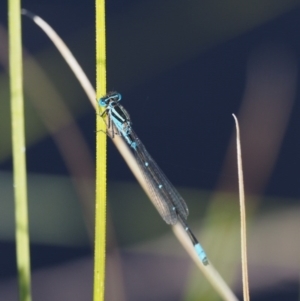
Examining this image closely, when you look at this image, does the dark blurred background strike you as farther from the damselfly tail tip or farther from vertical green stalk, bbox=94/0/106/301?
vertical green stalk, bbox=94/0/106/301

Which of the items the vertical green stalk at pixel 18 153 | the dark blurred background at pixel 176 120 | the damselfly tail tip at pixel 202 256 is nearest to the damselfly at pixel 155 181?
the dark blurred background at pixel 176 120

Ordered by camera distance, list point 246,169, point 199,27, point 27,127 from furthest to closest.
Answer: point 199,27 < point 246,169 < point 27,127

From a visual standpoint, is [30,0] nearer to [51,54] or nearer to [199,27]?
[51,54]

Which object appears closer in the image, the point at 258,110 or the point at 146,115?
the point at 258,110

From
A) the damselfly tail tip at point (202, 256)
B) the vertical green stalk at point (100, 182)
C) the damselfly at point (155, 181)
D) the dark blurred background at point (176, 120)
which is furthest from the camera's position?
the dark blurred background at point (176, 120)

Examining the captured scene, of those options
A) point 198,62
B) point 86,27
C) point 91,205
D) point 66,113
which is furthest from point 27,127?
point 198,62

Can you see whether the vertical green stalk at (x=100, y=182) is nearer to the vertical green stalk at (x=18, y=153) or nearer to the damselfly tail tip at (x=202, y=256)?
the vertical green stalk at (x=18, y=153)
